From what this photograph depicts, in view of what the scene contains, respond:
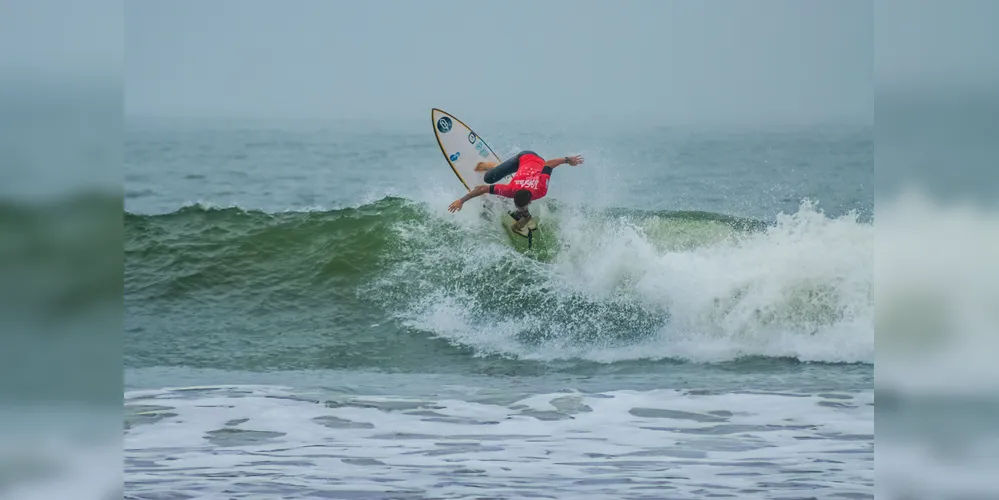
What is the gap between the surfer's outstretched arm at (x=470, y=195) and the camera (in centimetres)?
667

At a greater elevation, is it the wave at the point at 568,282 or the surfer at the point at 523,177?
the surfer at the point at 523,177

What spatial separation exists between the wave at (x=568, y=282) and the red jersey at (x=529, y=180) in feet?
0.65

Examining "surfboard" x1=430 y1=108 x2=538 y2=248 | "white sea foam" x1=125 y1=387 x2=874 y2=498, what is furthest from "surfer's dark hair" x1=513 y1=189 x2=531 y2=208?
"white sea foam" x1=125 y1=387 x2=874 y2=498

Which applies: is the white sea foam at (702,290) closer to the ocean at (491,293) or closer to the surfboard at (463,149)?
the ocean at (491,293)

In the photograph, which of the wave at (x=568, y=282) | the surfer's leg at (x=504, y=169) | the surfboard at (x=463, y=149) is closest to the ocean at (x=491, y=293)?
the wave at (x=568, y=282)

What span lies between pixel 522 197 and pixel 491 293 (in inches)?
30.1

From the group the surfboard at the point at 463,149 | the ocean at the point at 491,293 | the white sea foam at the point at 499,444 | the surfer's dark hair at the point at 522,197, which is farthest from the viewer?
the surfboard at the point at 463,149

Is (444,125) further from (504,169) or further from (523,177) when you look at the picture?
(523,177)
